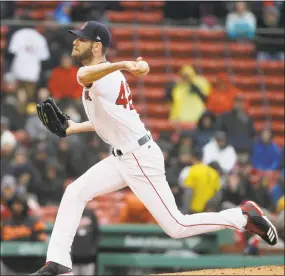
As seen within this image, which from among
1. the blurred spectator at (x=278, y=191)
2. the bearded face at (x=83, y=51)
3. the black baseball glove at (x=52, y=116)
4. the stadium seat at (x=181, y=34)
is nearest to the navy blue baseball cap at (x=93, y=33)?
the bearded face at (x=83, y=51)

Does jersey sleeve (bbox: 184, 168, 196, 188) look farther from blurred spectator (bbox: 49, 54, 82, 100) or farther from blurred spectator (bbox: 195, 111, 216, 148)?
blurred spectator (bbox: 49, 54, 82, 100)

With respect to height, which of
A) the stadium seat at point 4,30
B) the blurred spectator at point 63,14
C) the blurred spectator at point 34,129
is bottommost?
the blurred spectator at point 34,129

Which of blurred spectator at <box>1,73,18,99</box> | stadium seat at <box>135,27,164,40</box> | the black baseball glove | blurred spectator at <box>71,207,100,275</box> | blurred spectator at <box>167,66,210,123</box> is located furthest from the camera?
stadium seat at <box>135,27,164,40</box>

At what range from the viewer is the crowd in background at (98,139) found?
1352 cm

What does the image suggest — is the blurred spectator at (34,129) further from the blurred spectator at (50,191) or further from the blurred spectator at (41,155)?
the blurred spectator at (50,191)

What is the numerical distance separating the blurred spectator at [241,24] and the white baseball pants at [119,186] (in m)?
9.34

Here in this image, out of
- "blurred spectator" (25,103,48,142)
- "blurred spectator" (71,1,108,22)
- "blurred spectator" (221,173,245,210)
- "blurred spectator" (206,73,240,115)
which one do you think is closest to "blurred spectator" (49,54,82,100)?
"blurred spectator" (25,103,48,142)

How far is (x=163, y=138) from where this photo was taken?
1557 cm

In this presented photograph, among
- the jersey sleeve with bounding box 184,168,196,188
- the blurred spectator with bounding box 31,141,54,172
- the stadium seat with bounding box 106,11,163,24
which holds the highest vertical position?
the stadium seat with bounding box 106,11,163,24

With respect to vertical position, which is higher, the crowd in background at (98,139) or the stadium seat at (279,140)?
the crowd in background at (98,139)

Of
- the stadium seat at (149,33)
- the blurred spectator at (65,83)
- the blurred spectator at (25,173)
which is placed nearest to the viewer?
the blurred spectator at (25,173)

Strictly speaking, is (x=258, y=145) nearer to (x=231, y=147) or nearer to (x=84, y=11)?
(x=231, y=147)

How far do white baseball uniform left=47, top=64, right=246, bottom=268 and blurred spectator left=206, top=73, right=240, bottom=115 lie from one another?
7.86 m

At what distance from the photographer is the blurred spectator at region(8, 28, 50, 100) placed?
15.8m
